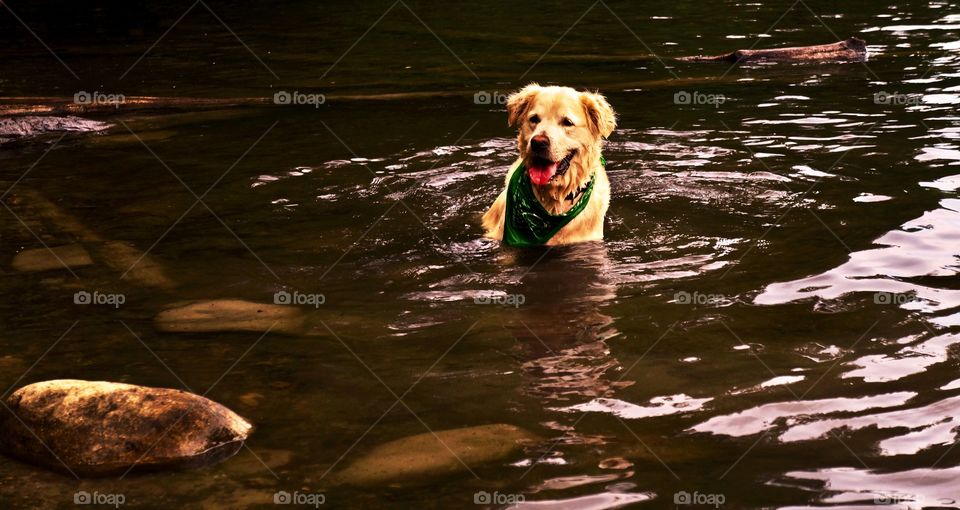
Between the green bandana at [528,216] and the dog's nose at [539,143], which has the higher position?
the dog's nose at [539,143]

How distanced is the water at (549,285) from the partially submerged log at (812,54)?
0.33m

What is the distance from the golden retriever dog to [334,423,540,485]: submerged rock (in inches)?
149

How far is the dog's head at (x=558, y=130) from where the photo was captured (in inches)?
357

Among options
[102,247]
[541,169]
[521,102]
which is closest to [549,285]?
[541,169]

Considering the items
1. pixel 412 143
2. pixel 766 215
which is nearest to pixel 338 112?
pixel 412 143

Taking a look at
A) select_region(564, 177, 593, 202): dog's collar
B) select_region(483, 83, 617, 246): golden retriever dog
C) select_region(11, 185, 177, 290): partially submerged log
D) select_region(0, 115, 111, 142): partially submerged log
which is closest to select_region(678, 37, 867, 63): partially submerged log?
select_region(483, 83, 617, 246): golden retriever dog

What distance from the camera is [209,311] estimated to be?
7734mm

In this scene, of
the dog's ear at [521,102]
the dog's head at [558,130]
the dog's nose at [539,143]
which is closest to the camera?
the dog's nose at [539,143]

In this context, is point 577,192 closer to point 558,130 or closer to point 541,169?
point 541,169

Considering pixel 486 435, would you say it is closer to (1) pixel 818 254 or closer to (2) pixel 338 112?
(1) pixel 818 254

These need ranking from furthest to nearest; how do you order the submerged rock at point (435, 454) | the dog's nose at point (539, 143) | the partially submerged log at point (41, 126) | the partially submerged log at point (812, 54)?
the partially submerged log at point (812, 54) → the partially submerged log at point (41, 126) → the dog's nose at point (539, 143) → the submerged rock at point (435, 454)

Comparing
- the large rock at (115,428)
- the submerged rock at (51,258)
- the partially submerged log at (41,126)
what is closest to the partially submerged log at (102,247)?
the submerged rock at (51,258)

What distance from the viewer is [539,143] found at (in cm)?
898

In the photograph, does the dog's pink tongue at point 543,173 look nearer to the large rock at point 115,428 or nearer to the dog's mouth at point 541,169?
the dog's mouth at point 541,169
